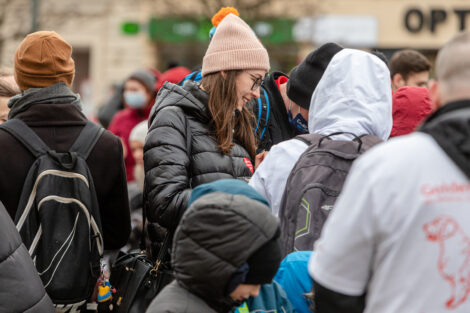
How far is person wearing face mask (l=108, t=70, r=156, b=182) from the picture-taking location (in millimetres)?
8562

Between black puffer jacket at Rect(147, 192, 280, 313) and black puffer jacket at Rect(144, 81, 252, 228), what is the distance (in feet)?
3.00

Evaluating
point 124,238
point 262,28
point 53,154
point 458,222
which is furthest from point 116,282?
point 262,28

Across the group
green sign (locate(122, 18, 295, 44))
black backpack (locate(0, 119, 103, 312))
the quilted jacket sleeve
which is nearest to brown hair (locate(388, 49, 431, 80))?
the quilted jacket sleeve

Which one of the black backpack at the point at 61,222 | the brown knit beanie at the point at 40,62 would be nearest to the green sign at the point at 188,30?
the brown knit beanie at the point at 40,62

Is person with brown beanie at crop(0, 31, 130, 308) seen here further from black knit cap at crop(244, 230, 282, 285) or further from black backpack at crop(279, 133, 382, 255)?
black knit cap at crop(244, 230, 282, 285)

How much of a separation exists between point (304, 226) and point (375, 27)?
23.0m

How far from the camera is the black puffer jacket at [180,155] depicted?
3686mm

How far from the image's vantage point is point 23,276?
9.95 ft

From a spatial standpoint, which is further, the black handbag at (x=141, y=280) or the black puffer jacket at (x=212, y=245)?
the black handbag at (x=141, y=280)

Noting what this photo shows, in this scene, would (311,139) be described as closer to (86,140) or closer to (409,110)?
(86,140)

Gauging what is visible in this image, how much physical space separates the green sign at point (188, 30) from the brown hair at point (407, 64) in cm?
1501

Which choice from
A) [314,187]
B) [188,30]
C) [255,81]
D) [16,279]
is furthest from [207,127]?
[188,30]

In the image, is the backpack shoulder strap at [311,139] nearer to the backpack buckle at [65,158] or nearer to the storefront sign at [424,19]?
the backpack buckle at [65,158]

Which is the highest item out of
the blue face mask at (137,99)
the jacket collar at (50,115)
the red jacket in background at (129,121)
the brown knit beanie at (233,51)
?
the brown knit beanie at (233,51)
